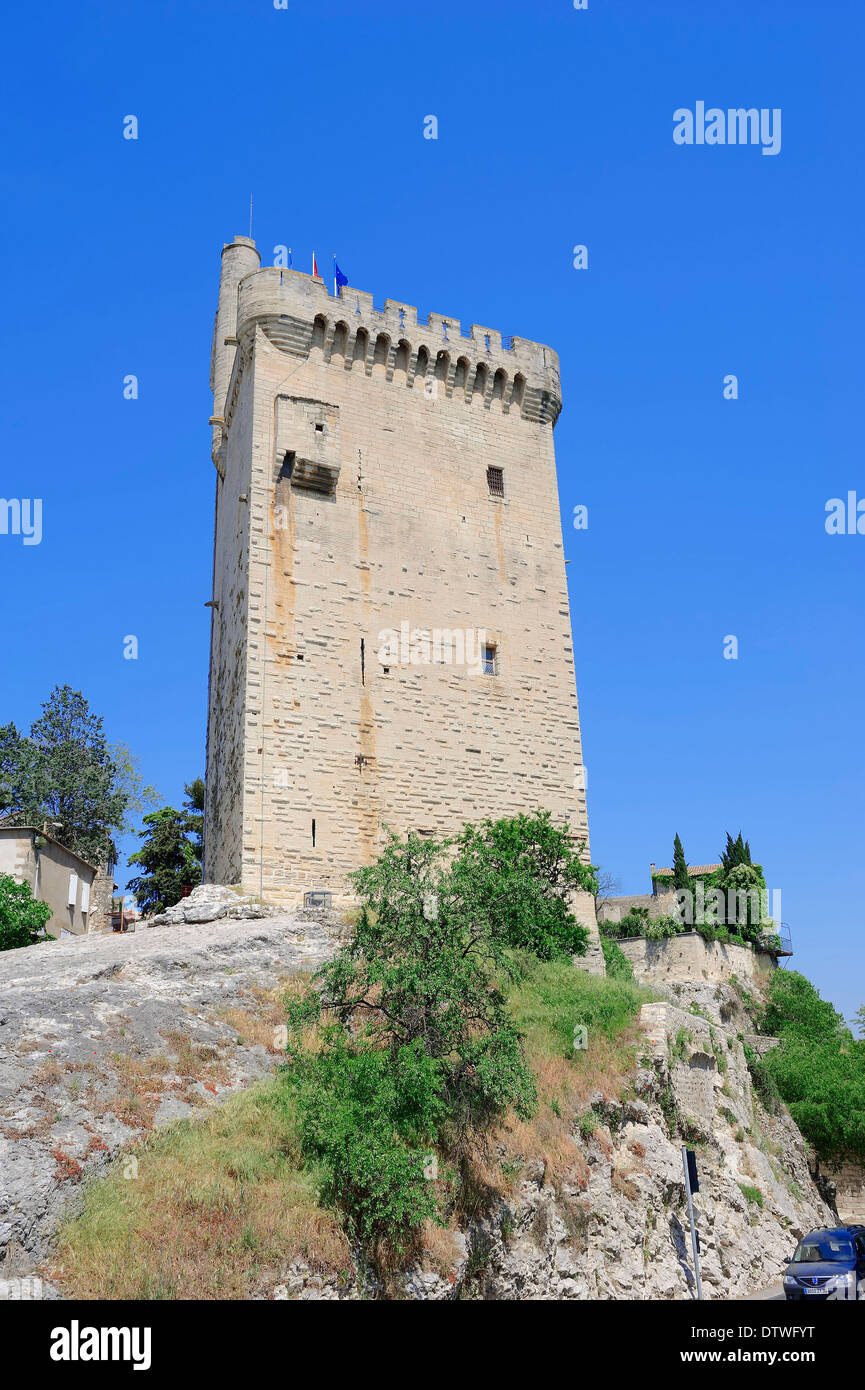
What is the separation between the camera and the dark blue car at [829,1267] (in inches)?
536

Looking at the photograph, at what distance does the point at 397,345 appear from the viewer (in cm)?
2702

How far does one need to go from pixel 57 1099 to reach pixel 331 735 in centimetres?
1183

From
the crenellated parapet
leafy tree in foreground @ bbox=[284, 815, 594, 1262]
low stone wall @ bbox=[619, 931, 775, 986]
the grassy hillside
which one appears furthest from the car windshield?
low stone wall @ bbox=[619, 931, 775, 986]

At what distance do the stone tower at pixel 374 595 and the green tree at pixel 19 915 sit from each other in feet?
13.6

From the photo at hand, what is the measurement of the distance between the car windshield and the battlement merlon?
809 inches

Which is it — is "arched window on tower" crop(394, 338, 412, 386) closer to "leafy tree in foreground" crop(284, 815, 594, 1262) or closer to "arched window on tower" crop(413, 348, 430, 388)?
"arched window on tower" crop(413, 348, 430, 388)

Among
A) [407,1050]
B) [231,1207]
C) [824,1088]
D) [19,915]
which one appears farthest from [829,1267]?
[824,1088]

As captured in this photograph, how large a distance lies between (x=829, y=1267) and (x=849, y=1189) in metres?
20.1

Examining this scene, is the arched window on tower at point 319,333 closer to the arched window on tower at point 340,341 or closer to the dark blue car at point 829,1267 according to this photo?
the arched window on tower at point 340,341

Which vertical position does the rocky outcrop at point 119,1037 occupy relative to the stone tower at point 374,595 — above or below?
below

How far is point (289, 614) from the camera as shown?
2364 cm

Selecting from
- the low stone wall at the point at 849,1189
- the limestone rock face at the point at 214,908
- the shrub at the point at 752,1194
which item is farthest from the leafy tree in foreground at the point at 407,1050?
the low stone wall at the point at 849,1189

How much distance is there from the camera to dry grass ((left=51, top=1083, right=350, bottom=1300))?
1004 centimetres
